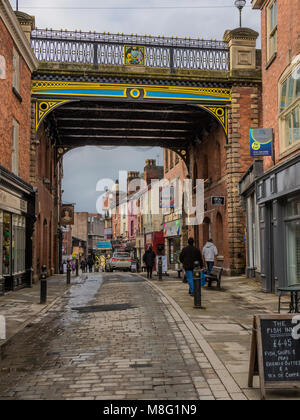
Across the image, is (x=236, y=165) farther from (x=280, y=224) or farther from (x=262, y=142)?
(x=280, y=224)

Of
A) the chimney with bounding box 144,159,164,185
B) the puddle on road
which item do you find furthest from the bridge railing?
the chimney with bounding box 144,159,164,185

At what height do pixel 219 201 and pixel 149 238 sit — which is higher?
pixel 219 201

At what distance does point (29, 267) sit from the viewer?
61.6 feet

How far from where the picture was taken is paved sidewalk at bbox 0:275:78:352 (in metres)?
9.60

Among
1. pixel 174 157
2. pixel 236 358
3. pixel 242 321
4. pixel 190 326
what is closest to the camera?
pixel 236 358

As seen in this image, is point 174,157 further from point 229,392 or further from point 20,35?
point 229,392

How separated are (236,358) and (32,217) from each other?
14226 mm

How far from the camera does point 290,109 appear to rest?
520 inches

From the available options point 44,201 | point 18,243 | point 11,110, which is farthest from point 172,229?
point 11,110

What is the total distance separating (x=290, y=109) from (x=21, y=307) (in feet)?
30.2

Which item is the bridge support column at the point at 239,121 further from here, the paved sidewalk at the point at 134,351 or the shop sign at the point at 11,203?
the shop sign at the point at 11,203

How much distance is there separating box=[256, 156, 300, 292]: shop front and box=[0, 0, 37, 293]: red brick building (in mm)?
8212

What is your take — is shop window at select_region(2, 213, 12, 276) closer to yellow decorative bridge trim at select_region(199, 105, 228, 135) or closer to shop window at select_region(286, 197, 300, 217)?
shop window at select_region(286, 197, 300, 217)

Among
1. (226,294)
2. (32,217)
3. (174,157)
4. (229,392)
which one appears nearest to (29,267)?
(32,217)
